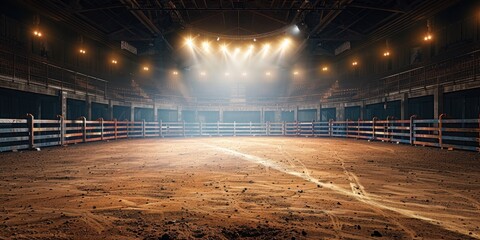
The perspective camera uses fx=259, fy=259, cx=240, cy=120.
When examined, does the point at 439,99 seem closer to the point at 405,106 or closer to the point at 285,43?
the point at 405,106

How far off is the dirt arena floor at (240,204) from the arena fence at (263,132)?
6.37m

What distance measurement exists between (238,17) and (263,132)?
12.3 m

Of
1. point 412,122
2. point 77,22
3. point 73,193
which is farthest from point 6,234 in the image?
point 77,22

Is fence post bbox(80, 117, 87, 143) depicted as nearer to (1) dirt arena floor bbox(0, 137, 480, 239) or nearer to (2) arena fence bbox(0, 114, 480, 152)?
(2) arena fence bbox(0, 114, 480, 152)

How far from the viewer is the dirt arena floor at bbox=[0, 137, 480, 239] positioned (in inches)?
116

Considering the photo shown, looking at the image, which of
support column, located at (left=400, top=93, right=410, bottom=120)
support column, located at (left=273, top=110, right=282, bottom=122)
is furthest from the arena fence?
support column, located at (left=273, top=110, right=282, bottom=122)

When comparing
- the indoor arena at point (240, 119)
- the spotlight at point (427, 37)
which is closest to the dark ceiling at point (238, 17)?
the indoor arena at point (240, 119)

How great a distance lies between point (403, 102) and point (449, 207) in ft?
53.4

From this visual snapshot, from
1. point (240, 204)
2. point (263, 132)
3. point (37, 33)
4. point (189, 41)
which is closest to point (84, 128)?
point (37, 33)

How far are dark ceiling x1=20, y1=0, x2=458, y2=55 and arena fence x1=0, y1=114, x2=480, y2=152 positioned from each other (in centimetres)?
761

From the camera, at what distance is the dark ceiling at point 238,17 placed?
16.8 metres

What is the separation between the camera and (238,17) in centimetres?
2152

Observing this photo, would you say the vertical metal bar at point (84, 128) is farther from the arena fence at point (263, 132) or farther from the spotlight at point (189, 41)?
the spotlight at point (189, 41)

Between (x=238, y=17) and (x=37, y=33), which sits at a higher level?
(x=238, y=17)
